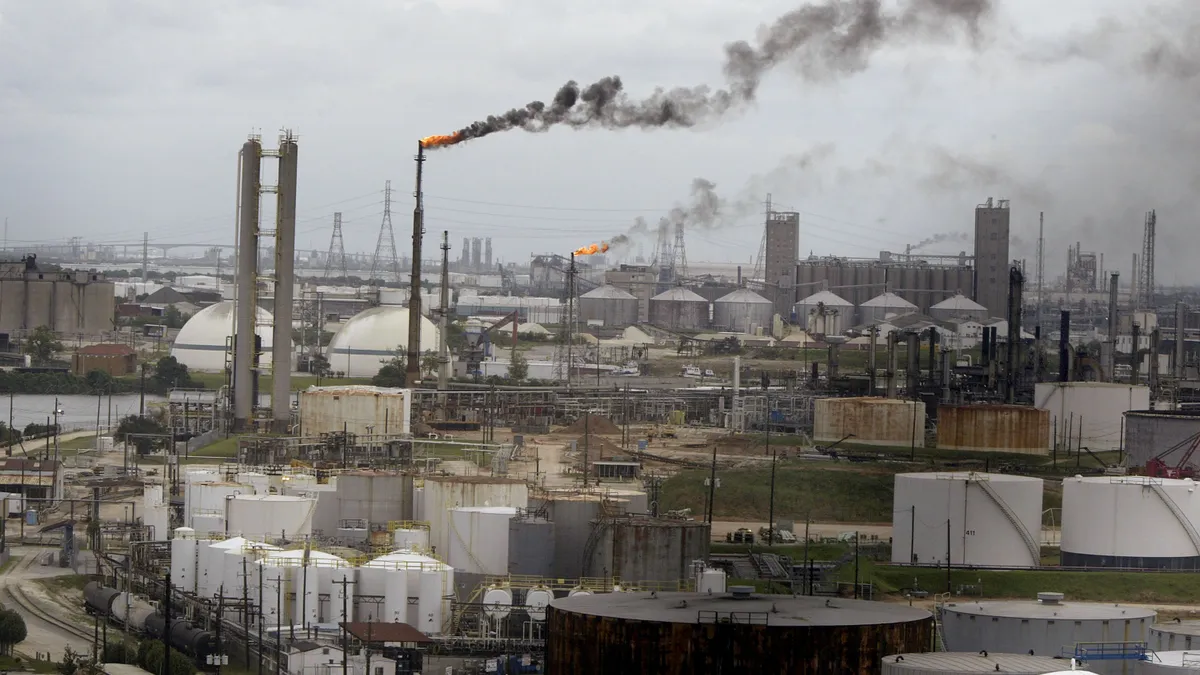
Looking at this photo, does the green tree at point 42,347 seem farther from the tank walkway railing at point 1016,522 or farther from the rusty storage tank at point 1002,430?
the tank walkway railing at point 1016,522

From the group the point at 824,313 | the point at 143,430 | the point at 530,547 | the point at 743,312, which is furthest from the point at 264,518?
the point at 743,312

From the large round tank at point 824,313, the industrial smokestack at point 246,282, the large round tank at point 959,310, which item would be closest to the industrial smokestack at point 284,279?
the industrial smokestack at point 246,282

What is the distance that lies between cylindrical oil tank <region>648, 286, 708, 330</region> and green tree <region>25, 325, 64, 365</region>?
32778 millimetres

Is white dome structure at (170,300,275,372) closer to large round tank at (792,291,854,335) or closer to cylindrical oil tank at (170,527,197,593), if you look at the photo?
large round tank at (792,291,854,335)

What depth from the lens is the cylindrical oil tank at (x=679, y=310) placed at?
289 ft

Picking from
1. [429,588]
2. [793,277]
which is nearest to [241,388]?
[429,588]

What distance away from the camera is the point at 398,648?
19516mm

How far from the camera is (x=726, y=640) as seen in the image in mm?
14875

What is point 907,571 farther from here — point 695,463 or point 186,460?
point 186,460

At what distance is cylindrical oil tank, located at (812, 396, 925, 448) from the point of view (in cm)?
3922

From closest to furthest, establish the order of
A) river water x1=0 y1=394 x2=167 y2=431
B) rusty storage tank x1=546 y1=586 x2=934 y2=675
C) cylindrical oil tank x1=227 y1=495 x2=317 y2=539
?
rusty storage tank x1=546 y1=586 x2=934 y2=675
cylindrical oil tank x1=227 y1=495 x2=317 y2=539
river water x1=0 y1=394 x2=167 y2=431

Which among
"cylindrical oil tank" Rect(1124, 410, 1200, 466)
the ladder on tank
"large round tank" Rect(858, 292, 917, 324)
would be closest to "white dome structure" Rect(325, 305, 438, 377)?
"large round tank" Rect(858, 292, 917, 324)

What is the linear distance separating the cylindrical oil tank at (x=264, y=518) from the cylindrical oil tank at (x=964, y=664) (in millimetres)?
11267

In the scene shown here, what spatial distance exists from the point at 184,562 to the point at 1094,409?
22.8 meters
